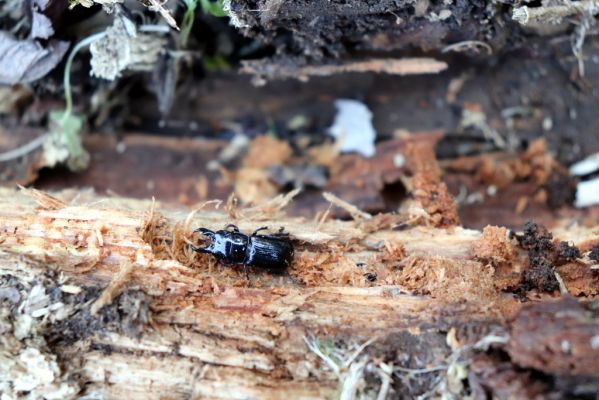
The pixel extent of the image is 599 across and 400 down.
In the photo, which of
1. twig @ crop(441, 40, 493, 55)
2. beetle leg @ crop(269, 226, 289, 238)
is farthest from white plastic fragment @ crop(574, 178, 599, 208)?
beetle leg @ crop(269, 226, 289, 238)

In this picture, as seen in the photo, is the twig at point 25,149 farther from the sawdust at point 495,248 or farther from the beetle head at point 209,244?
the sawdust at point 495,248

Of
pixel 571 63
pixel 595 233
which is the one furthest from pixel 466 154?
pixel 595 233

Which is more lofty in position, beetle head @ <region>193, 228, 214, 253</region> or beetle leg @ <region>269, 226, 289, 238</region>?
beetle head @ <region>193, 228, 214, 253</region>

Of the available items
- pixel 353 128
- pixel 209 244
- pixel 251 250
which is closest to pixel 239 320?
pixel 251 250

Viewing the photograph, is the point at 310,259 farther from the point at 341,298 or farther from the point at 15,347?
the point at 15,347

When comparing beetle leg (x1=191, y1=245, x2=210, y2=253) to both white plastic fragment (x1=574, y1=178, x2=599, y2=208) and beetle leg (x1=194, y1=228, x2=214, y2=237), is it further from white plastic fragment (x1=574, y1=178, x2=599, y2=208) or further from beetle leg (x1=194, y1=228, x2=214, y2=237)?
white plastic fragment (x1=574, y1=178, x2=599, y2=208)

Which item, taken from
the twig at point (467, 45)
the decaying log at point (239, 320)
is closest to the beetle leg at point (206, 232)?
the decaying log at point (239, 320)
